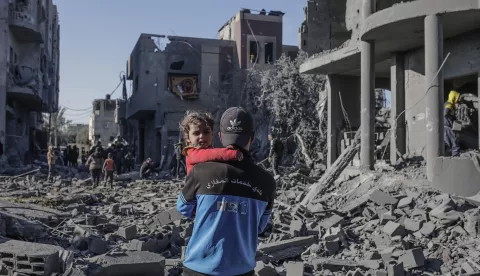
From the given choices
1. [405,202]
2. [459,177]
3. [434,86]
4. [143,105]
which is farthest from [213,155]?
[143,105]

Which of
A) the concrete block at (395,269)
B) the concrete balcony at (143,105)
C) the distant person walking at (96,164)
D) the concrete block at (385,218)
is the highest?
the concrete balcony at (143,105)

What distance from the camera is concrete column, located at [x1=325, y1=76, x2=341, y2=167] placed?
15.8 metres

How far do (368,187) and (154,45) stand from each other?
19.8 metres

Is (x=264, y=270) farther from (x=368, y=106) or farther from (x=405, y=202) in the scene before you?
(x=368, y=106)

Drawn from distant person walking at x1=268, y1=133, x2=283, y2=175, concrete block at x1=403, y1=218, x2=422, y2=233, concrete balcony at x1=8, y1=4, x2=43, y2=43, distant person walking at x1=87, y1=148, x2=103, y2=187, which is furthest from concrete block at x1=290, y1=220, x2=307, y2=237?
concrete balcony at x1=8, y1=4, x2=43, y2=43

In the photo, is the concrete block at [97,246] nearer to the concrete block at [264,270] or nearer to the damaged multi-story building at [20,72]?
the concrete block at [264,270]

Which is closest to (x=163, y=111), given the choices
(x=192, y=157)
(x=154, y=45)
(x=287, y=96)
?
(x=154, y=45)

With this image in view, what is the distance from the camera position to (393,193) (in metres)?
9.22

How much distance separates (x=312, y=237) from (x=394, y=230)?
3.93ft

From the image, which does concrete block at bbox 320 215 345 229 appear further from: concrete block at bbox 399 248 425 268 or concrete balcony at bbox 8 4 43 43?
concrete balcony at bbox 8 4 43 43

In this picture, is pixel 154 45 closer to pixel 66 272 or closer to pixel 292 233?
pixel 292 233

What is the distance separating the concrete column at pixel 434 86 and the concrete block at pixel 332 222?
7.58 ft

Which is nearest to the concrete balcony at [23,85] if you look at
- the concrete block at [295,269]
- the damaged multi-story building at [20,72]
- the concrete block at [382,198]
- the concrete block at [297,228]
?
the damaged multi-story building at [20,72]

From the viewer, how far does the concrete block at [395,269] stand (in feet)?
Answer: 18.6
